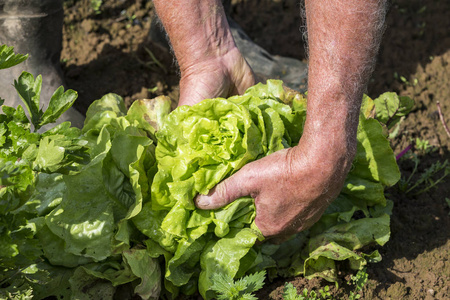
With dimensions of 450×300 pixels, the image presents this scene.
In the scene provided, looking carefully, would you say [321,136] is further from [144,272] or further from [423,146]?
[423,146]

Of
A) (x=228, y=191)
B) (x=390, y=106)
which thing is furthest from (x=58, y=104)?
(x=390, y=106)

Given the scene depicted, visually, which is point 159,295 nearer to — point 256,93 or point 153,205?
point 153,205

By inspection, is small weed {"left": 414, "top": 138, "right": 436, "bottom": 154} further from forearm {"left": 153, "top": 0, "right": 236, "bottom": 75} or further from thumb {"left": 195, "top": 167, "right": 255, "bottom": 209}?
thumb {"left": 195, "top": 167, "right": 255, "bottom": 209}

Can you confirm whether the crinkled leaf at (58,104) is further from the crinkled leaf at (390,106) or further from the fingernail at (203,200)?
the crinkled leaf at (390,106)

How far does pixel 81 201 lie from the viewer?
2475 millimetres

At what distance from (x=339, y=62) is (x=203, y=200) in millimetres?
975

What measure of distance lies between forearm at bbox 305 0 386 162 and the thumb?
434 millimetres

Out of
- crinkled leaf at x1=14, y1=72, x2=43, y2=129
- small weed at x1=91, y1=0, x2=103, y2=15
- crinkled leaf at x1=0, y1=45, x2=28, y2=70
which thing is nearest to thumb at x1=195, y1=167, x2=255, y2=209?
crinkled leaf at x1=14, y1=72, x2=43, y2=129

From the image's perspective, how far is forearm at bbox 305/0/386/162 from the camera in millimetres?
2199

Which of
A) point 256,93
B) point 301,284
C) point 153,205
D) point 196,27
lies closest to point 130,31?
point 196,27

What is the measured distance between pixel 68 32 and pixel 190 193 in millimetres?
2908

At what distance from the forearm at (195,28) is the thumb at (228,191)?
0.93 metres

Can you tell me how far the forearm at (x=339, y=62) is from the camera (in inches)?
86.6

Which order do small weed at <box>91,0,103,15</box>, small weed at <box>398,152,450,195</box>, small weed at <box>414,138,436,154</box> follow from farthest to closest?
small weed at <box>91,0,103,15</box>, small weed at <box>414,138,436,154</box>, small weed at <box>398,152,450,195</box>
